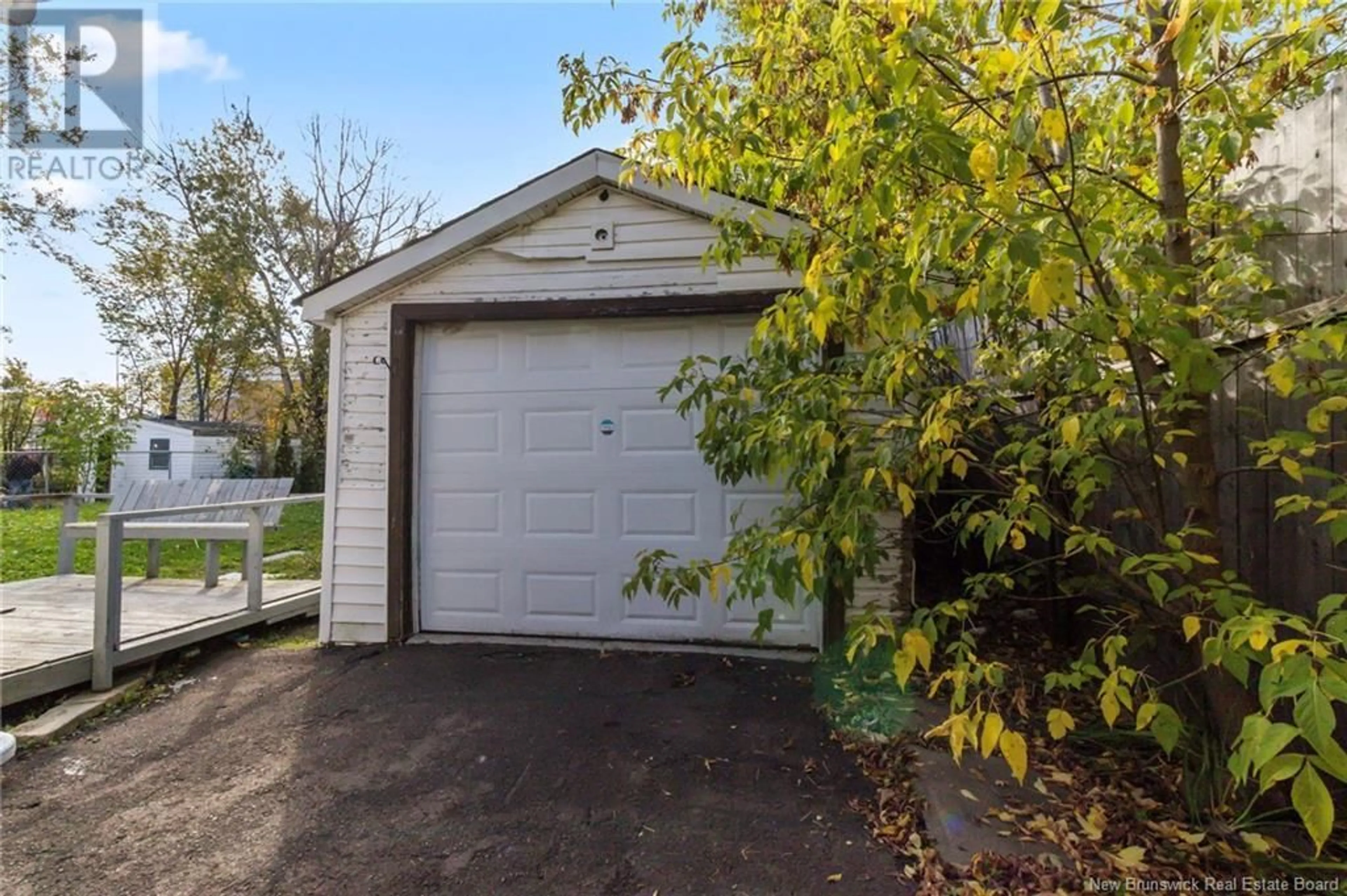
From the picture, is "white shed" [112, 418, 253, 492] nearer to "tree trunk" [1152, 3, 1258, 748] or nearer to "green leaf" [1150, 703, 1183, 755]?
"tree trunk" [1152, 3, 1258, 748]

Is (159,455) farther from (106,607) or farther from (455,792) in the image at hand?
(455,792)

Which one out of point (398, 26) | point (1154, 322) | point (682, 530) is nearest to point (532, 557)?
point (682, 530)

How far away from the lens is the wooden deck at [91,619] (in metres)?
3.44

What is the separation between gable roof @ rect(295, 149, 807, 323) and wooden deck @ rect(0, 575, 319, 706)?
2266mm

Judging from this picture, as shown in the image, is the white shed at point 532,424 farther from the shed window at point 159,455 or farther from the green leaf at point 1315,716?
the shed window at point 159,455

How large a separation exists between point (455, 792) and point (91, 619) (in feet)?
11.6

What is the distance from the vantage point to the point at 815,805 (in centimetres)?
245

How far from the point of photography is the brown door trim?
14.2ft

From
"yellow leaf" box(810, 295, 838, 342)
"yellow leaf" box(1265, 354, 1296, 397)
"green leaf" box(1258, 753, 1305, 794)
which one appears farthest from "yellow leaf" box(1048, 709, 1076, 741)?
"yellow leaf" box(810, 295, 838, 342)

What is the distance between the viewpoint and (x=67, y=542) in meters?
5.63

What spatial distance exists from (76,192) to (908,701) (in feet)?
68.3

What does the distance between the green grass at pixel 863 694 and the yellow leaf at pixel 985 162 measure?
194cm

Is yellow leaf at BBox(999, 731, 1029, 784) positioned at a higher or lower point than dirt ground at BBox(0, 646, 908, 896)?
higher

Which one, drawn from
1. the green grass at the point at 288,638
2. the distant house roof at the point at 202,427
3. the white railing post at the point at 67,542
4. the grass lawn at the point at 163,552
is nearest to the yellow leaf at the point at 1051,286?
the green grass at the point at 288,638
